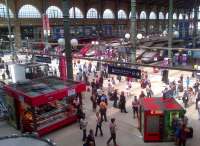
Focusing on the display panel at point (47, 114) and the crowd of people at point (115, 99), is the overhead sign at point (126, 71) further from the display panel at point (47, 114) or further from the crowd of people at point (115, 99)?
the display panel at point (47, 114)

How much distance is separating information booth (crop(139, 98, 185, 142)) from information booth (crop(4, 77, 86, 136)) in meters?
4.28

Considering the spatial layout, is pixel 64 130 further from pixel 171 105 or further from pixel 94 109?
pixel 171 105

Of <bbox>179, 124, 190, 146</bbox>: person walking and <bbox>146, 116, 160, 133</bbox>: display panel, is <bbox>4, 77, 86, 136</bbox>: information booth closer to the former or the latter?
<bbox>146, 116, 160, 133</bbox>: display panel

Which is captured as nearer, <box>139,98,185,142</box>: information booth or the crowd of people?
the crowd of people

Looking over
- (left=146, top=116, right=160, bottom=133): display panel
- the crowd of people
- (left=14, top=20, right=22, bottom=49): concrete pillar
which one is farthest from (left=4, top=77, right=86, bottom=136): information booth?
(left=14, top=20, right=22, bottom=49): concrete pillar

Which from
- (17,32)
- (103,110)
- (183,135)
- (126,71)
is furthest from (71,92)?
(17,32)

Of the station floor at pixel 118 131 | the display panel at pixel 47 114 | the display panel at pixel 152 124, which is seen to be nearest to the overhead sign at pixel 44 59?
the station floor at pixel 118 131

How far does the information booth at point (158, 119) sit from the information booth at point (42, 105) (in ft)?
14.0

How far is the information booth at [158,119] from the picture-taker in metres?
12.2

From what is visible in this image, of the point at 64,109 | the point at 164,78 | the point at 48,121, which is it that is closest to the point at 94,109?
the point at 64,109

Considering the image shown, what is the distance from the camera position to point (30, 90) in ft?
46.7

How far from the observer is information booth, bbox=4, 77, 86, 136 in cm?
1335

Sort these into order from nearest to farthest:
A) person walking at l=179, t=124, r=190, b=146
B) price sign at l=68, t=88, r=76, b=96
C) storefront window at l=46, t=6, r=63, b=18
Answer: person walking at l=179, t=124, r=190, b=146 < price sign at l=68, t=88, r=76, b=96 < storefront window at l=46, t=6, r=63, b=18

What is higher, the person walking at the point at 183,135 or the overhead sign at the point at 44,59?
the overhead sign at the point at 44,59
